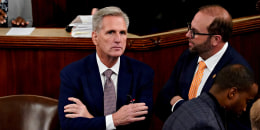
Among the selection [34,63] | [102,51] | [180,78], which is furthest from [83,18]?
[180,78]

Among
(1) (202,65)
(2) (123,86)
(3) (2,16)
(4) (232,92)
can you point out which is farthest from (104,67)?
(3) (2,16)

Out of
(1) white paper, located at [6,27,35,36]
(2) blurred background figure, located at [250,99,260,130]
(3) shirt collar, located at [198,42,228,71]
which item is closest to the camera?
(2) blurred background figure, located at [250,99,260,130]

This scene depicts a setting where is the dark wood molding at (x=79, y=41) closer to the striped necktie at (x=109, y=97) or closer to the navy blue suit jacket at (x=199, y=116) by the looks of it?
the striped necktie at (x=109, y=97)

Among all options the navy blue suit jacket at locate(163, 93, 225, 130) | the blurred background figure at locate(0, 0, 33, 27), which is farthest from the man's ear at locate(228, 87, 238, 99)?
the blurred background figure at locate(0, 0, 33, 27)

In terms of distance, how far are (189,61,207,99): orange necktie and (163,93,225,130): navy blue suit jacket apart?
24.7 inches

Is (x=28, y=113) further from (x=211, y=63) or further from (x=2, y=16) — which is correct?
(x=2, y=16)

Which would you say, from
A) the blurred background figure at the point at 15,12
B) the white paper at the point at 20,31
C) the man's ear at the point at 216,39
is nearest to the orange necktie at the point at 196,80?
the man's ear at the point at 216,39

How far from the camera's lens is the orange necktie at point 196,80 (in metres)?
2.71

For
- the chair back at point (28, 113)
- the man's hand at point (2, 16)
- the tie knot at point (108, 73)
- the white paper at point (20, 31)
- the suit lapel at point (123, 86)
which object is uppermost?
the man's hand at point (2, 16)

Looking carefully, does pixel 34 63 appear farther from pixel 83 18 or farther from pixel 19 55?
pixel 83 18

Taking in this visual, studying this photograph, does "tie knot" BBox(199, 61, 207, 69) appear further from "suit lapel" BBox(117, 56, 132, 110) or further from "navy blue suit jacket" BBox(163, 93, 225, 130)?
"navy blue suit jacket" BBox(163, 93, 225, 130)

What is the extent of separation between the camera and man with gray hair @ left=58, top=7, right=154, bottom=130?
2576 mm

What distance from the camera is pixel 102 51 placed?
2721 mm

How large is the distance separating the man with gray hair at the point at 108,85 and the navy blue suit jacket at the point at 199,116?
20.9 inches
